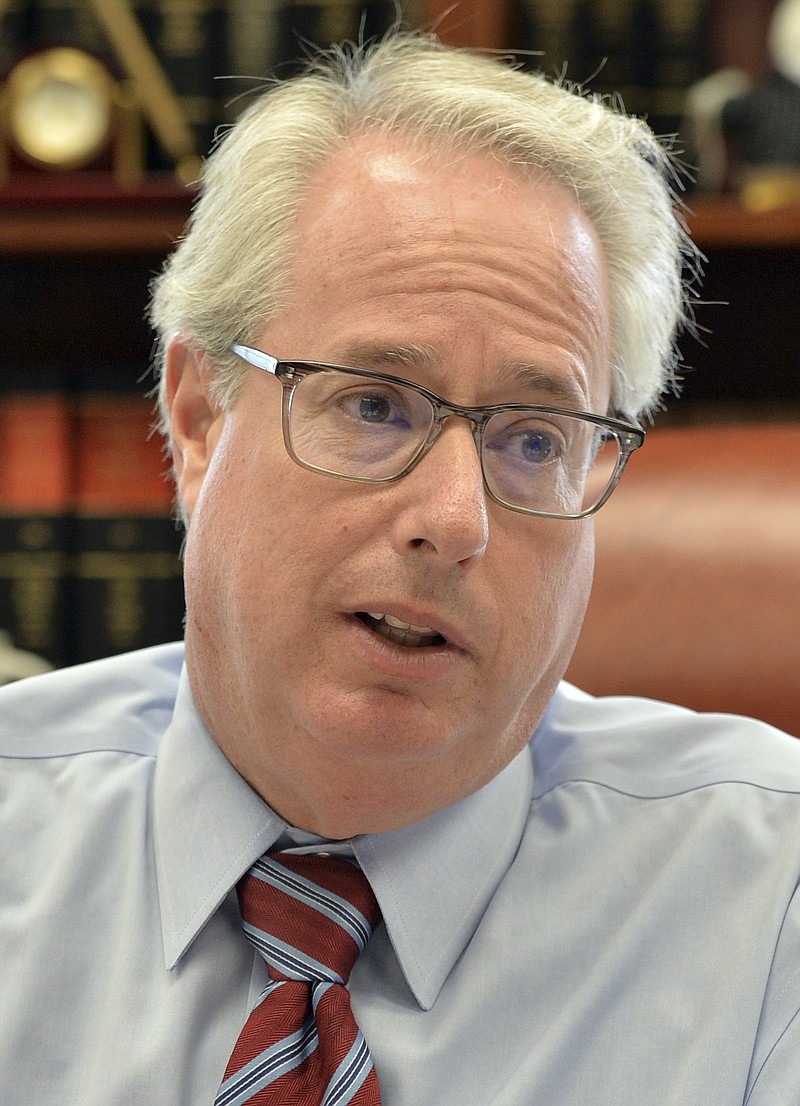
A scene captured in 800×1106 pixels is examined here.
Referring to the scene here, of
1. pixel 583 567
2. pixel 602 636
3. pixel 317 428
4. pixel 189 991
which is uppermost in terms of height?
pixel 317 428

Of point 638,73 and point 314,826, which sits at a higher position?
point 638,73

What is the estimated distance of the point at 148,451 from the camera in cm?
209

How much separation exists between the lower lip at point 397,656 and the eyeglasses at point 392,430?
4.8 inches

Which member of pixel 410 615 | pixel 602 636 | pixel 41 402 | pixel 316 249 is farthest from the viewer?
pixel 41 402

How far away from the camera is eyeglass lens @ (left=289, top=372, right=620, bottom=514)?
1.11 m

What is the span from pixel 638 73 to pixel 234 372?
47.1 inches

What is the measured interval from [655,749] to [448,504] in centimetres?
40

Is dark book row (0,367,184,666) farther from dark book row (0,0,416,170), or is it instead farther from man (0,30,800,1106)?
man (0,30,800,1106)

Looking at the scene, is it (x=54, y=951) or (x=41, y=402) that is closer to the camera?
(x=54, y=951)

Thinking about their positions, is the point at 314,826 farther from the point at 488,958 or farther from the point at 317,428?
the point at 317,428

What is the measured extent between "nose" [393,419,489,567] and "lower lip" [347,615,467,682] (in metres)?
0.07

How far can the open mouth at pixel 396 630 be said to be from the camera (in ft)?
3.53

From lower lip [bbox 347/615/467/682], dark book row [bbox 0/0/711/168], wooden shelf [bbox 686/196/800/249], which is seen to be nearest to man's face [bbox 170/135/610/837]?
lower lip [bbox 347/615/467/682]

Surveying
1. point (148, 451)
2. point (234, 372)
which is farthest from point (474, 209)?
point (148, 451)
